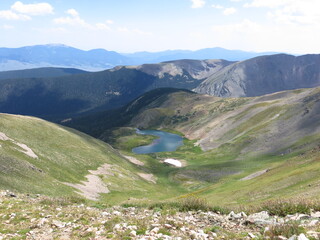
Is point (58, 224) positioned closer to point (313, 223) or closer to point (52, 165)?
point (313, 223)

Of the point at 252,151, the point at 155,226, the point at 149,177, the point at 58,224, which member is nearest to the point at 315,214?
the point at 155,226

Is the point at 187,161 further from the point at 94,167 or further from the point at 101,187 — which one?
the point at 101,187


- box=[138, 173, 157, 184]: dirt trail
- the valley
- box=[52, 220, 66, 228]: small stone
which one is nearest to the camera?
box=[52, 220, 66, 228]: small stone

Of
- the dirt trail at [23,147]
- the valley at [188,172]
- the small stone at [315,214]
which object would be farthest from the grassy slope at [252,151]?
the dirt trail at [23,147]

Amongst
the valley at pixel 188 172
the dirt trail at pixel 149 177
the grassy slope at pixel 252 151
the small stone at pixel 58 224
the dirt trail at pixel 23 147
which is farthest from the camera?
the dirt trail at pixel 149 177

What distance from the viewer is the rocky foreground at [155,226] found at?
1408 cm

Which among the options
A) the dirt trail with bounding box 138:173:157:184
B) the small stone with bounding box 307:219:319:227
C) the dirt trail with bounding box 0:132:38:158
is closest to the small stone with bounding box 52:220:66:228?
the small stone with bounding box 307:219:319:227

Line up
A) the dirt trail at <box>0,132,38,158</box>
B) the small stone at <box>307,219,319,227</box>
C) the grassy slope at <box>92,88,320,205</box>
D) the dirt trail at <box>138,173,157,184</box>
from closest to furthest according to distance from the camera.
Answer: the small stone at <box>307,219,319,227</box> < the grassy slope at <box>92,88,320,205</box> < the dirt trail at <box>0,132,38,158</box> < the dirt trail at <box>138,173,157,184</box>

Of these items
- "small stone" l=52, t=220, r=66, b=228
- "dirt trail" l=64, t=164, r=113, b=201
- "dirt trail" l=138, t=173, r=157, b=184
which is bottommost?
"dirt trail" l=138, t=173, r=157, b=184

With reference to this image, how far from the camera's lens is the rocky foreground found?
14078mm

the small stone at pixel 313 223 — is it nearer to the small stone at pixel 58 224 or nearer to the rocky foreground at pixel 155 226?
the rocky foreground at pixel 155 226

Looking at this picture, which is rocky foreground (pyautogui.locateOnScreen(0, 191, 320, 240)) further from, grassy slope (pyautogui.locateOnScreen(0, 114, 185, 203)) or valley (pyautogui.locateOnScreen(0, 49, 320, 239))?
grassy slope (pyautogui.locateOnScreen(0, 114, 185, 203))

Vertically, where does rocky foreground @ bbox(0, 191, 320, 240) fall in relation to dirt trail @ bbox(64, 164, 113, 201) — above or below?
above

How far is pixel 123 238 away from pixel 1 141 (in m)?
53.7
